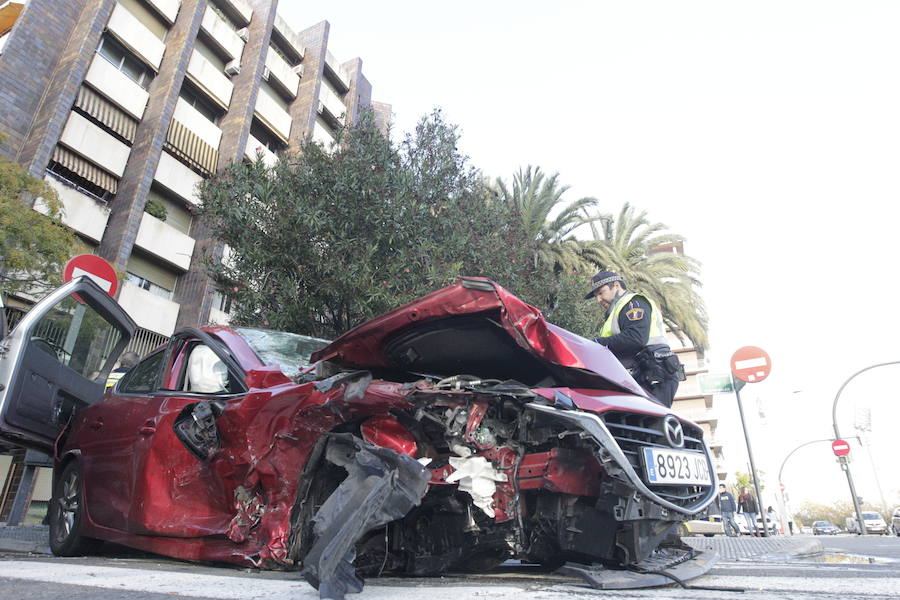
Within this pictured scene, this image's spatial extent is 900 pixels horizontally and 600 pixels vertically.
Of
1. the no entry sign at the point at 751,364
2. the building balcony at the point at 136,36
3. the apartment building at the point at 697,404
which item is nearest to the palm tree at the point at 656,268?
the no entry sign at the point at 751,364

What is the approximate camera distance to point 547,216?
→ 15.6 m

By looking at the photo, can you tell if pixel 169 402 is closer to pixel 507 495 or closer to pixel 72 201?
pixel 507 495

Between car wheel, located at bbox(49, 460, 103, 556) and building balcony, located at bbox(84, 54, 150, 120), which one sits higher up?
building balcony, located at bbox(84, 54, 150, 120)

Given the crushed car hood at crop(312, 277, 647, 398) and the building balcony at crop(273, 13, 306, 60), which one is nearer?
the crushed car hood at crop(312, 277, 647, 398)

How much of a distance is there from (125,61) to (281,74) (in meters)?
6.85

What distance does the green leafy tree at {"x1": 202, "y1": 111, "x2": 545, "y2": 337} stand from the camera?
7.54 m

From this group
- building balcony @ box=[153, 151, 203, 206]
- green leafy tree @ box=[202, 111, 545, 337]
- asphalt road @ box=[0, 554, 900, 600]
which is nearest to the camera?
asphalt road @ box=[0, 554, 900, 600]

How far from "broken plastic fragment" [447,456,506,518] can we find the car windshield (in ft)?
3.63

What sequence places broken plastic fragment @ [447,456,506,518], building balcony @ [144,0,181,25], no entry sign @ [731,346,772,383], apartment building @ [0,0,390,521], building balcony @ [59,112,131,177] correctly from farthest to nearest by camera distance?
building balcony @ [144,0,181,25], building balcony @ [59,112,131,177], apartment building @ [0,0,390,521], no entry sign @ [731,346,772,383], broken plastic fragment @ [447,456,506,518]

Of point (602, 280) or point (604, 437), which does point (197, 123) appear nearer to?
point (602, 280)

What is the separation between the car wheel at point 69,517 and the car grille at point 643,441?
321 cm

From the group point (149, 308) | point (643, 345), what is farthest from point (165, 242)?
point (643, 345)

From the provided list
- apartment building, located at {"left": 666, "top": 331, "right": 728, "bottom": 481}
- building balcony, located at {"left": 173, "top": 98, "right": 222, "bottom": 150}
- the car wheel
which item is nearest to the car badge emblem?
the car wheel

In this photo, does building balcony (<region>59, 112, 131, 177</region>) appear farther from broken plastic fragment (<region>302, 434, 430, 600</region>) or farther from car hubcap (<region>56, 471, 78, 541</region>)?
broken plastic fragment (<region>302, 434, 430, 600</region>)
